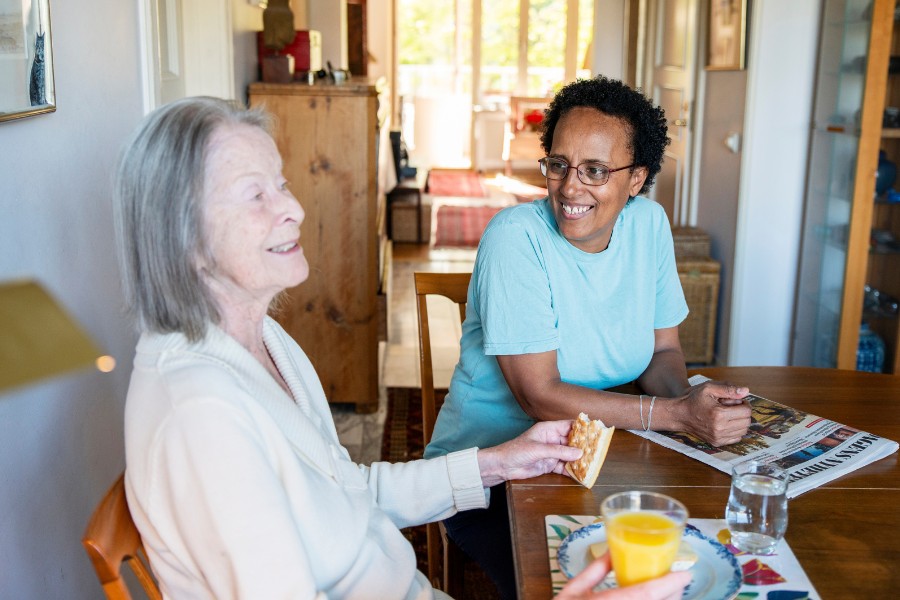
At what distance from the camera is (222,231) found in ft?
3.51

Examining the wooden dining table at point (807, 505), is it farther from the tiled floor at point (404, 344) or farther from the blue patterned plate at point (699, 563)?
the tiled floor at point (404, 344)

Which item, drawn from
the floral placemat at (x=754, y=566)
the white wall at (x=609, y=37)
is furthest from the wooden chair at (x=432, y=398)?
the white wall at (x=609, y=37)

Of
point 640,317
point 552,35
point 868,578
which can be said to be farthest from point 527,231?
point 552,35

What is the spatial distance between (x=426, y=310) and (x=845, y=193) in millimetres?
2207

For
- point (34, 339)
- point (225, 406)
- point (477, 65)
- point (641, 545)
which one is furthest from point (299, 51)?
point (477, 65)

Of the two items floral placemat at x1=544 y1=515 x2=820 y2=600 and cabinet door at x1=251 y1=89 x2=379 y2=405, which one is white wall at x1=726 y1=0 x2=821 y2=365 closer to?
cabinet door at x1=251 y1=89 x2=379 y2=405

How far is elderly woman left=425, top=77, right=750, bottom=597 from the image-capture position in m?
1.57

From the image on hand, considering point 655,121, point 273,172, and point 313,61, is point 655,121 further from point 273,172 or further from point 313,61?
point 313,61

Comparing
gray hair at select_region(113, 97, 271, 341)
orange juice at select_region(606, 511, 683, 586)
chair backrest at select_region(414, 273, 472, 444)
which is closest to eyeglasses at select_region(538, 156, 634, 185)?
chair backrest at select_region(414, 273, 472, 444)

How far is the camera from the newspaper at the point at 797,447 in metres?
1.32

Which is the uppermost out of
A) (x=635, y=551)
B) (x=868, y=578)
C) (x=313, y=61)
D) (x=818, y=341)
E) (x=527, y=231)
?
(x=313, y=61)

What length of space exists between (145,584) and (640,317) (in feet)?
3.47

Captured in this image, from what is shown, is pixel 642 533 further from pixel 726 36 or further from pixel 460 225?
pixel 460 225

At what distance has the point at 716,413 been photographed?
1.41m
